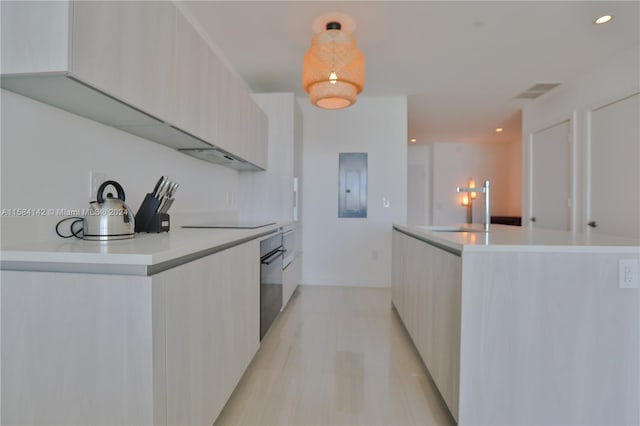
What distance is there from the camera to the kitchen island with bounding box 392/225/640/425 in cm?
127

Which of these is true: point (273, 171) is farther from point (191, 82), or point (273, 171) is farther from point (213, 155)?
point (191, 82)

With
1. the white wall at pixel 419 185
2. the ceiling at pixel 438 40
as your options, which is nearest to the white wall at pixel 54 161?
the ceiling at pixel 438 40

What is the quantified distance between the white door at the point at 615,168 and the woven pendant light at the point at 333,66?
2694 millimetres

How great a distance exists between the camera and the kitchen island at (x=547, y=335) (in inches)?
50.0

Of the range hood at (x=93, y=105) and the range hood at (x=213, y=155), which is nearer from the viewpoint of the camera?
the range hood at (x=93, y=105)

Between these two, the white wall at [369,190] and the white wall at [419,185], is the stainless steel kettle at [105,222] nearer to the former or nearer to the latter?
the white wall at [369,190]

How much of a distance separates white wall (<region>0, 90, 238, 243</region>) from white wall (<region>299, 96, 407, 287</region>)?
8.13 feet

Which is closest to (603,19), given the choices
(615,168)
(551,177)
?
(615,168)

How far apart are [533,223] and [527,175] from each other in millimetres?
716

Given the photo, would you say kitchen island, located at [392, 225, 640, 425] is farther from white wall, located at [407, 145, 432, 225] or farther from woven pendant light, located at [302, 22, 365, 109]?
white wall, located at [407, 145, 432, 225]

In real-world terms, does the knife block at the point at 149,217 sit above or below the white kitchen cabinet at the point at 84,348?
above

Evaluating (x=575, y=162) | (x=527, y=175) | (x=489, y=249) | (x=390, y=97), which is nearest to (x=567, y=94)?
(x=575, y=162)

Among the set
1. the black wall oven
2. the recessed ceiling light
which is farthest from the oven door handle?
the recessed ceiling light

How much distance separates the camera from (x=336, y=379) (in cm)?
185
